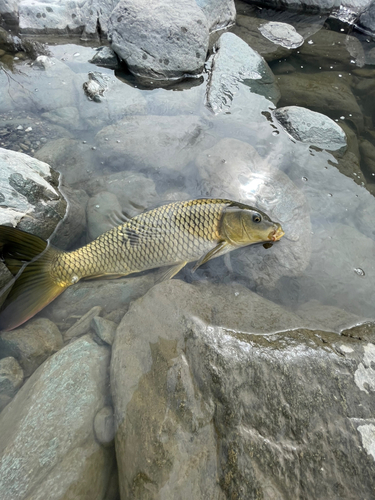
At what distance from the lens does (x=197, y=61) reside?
5.43 meters

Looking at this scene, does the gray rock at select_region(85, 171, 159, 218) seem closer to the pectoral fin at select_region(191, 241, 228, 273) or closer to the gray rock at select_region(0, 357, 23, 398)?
the pectoral fin at select_region(191, 241, 228, 273)

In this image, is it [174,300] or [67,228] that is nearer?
[174,300]

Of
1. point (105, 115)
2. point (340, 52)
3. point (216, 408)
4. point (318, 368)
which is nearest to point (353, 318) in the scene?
point (318, 368)

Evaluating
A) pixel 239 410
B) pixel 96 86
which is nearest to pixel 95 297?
pixel 239 410

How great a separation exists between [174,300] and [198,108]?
11.3 ft

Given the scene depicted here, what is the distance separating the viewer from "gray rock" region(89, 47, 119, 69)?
5664mm

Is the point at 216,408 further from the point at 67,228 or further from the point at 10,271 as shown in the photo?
the point at 67,228

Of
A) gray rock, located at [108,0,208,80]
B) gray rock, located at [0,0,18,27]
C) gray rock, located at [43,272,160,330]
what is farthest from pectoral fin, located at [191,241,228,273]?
gray rock, located at [0,0,18,27]

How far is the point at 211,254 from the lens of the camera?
3.08 meters

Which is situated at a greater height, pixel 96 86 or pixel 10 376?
pixel 96 86

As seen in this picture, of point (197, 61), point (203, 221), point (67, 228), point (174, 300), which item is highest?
point (197, 61)

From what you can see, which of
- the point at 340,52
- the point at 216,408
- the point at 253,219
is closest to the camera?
the point at 216,408

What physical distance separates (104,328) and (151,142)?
8.47 ft

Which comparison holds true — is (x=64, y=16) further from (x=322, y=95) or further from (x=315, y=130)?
(x=315, y=130)
